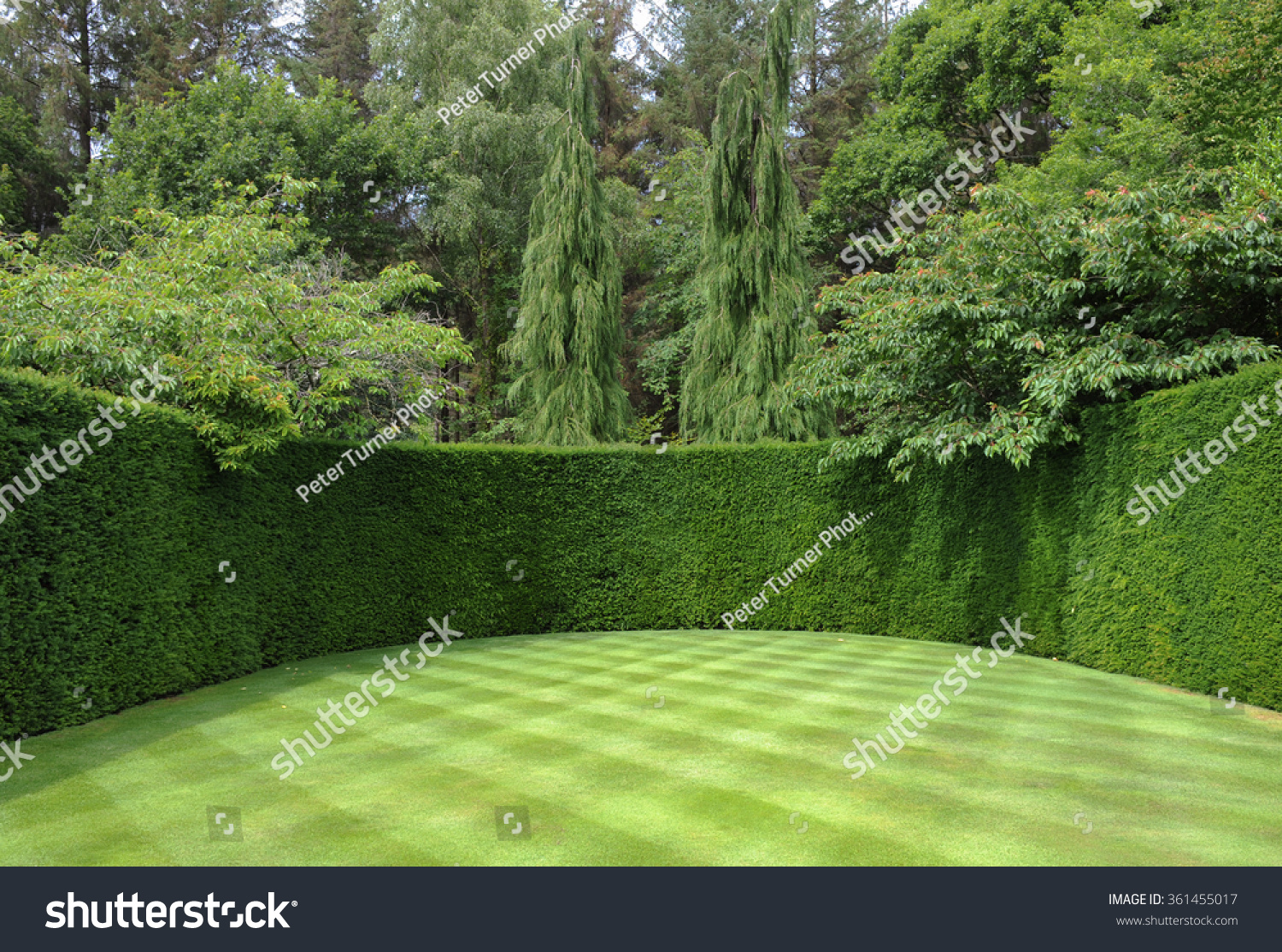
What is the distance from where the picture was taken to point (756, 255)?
1759cm

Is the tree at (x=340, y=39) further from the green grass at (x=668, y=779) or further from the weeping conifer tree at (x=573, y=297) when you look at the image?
the green grass at (x=668, y=779)

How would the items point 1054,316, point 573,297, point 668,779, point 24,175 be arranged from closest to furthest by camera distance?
point 668,779 → point 1054,316 → point 573,297 → point 24,175

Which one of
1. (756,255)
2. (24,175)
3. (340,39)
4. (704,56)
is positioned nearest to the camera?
(756,255)

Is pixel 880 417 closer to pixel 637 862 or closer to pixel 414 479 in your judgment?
pixel 414 479

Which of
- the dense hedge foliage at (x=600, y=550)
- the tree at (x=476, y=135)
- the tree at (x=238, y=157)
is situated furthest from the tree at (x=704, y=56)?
the dense hedge foliage at (x=600, y=550)

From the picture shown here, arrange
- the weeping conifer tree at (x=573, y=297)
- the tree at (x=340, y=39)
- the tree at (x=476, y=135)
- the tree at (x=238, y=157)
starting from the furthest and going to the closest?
1. the tree at (x=340, y=39)
2. the tree at (x=476, y=135)
3. the weeping conifer tree at (x=573, y=297)
4. the tree at (x=238, y=157)

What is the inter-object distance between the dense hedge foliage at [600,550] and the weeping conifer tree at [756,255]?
393 cm

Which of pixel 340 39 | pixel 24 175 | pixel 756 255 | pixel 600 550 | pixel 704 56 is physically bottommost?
pixel 600 550

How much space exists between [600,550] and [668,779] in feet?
28.7

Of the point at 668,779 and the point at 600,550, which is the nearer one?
the point at 668,779

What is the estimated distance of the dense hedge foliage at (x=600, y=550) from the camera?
700cm

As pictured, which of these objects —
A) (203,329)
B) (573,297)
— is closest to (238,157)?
(573,297)

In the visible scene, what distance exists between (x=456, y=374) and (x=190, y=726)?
928 inches

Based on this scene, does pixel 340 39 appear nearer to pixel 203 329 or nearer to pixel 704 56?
pixel 704 56
